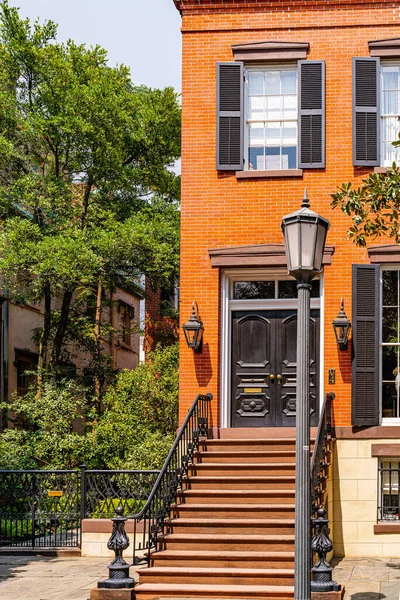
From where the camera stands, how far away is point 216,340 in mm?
16688

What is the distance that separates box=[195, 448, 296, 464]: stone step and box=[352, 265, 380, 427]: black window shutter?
4.74ft

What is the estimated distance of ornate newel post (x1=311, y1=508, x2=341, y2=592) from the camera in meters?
11.5

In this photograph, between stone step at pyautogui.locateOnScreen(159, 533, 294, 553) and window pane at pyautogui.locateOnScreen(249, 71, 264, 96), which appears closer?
stone step at pyautogui.locateOnScreen(159, 533, 294, 553)

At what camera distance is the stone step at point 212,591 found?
478 inches

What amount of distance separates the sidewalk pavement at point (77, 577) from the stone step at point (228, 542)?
3.09 ft

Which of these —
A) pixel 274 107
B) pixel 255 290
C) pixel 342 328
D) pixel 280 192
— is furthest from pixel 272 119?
pixel 342 328

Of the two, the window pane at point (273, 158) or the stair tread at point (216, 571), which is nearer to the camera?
the stair tread at point (216, 571)

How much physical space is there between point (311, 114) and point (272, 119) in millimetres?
739

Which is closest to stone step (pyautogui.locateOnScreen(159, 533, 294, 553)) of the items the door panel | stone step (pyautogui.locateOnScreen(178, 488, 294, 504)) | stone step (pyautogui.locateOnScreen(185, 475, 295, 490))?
stone step (pyautogui.locateOnScreen(178, 488, 294, 504))

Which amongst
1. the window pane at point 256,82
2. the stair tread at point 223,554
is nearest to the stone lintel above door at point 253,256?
the window pane at point 256,82

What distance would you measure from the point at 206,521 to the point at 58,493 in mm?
3791

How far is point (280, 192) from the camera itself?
1680 cm

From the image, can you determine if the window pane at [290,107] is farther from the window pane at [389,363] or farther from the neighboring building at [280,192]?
the window pane at [389,363]

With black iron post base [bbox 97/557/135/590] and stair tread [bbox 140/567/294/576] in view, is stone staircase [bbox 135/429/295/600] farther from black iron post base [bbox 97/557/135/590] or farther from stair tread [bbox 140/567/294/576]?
black iron post base [bbox 97/557/135/590]
